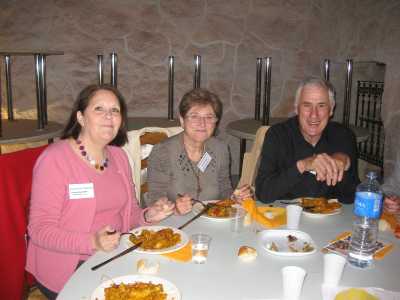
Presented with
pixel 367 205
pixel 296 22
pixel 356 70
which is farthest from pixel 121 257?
pixel 356 70

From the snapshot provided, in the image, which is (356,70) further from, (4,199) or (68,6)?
(4,199)

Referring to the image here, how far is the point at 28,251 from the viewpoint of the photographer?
177 cm

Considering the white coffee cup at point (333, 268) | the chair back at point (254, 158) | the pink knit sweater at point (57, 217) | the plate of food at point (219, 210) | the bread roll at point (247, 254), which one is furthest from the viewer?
the chair back at point (254, 158)

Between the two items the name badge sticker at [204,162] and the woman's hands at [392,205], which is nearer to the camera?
the woman's hands at [392,205]

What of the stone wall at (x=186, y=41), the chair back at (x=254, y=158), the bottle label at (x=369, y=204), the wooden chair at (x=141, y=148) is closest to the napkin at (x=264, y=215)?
the bottle label at (x=369, y=204)

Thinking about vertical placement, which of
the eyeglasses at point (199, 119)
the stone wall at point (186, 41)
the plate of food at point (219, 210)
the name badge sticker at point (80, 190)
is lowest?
the plate of food at point (219, 210)

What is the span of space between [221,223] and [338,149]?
974 mm

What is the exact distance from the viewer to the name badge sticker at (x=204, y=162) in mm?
2324

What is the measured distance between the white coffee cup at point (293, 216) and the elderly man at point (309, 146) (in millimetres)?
396

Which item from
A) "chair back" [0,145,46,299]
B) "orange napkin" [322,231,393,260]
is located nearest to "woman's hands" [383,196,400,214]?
"orange napkin" [322,231,393,260]

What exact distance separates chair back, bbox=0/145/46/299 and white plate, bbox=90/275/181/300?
2.06ft

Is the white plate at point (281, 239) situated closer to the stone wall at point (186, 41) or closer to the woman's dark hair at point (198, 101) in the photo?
the woman's dark hair at point (198, 101)

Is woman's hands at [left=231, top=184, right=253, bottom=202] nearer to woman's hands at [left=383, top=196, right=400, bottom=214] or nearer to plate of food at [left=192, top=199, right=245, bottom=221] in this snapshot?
plate of food at [left=192, top=199, right=245, bottom=221]

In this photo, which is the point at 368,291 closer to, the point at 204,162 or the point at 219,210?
the point at 219,210
